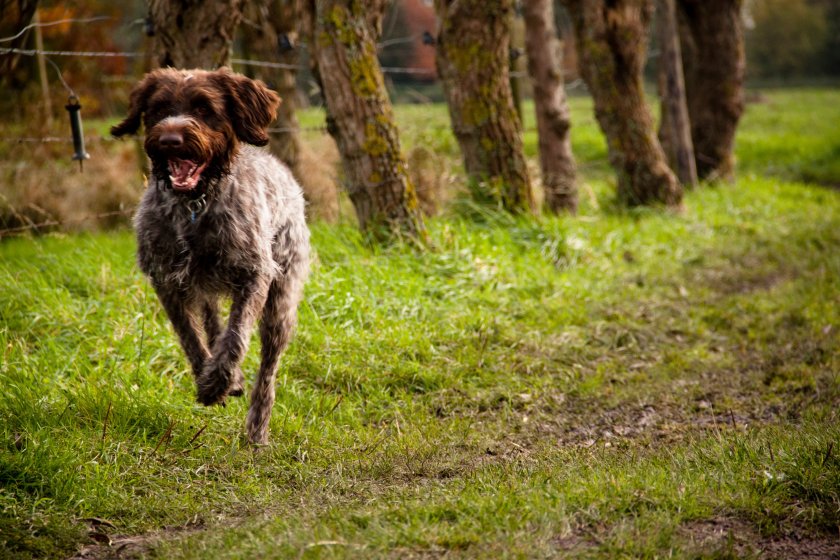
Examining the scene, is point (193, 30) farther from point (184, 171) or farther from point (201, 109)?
point (184, 171)

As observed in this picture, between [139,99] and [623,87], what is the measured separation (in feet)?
25.6

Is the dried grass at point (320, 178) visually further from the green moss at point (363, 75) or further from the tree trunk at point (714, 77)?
the tree trunk at point (714, 77)

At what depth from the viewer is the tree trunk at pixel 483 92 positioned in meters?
8.73

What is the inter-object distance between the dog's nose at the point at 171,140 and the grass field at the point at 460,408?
5.12 feet

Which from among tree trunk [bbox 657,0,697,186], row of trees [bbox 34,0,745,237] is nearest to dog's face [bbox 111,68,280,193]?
row of trees [bbox 34,0,745,237]

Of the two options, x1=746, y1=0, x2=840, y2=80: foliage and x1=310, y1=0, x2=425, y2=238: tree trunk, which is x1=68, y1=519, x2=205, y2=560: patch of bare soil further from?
x1=746, y1=0, x2=840, y2=80: foliage

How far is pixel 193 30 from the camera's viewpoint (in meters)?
Result: 6.47

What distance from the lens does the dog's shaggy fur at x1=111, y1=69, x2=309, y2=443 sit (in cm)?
438

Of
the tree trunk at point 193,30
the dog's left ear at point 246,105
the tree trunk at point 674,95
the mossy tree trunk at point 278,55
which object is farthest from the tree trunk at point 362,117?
the tree trunk at point 674,95

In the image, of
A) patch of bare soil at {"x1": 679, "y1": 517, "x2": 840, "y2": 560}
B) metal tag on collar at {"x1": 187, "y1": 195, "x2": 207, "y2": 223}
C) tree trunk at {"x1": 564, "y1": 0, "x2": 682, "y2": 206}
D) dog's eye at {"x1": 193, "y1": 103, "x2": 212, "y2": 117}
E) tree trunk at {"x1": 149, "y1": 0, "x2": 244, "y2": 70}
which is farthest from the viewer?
tree trunk at {"x1": 564, "y1": 0, "x2": 682, "y2": 206}

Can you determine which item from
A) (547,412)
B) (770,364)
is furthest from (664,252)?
(547,412)

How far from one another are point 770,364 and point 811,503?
9.25ft

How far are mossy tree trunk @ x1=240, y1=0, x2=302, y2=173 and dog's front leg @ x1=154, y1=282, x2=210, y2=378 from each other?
18.8ft

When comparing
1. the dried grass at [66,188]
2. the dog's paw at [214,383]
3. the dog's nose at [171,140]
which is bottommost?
the dog's paw at [214,383]
